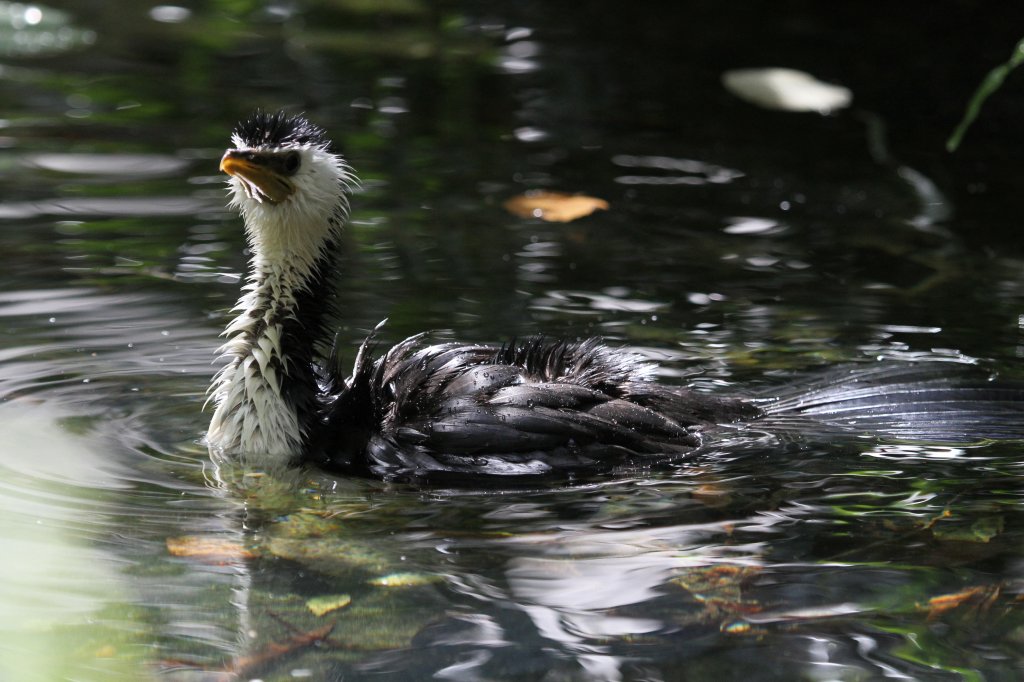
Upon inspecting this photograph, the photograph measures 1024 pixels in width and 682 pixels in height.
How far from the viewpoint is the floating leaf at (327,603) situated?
152 inches

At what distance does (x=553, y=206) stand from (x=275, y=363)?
3.41 metres

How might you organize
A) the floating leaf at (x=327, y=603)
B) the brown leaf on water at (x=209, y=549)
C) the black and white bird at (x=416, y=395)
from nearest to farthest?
the floating leaf at (x=327, y=603)
the brown leaf on water at (x=209, y=549)
the black and white bird at (x=416, y=395)

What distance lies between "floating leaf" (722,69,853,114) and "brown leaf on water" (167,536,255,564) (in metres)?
7.41

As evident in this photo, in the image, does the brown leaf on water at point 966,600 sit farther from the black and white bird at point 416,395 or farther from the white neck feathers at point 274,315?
the white neck feathers at point 274,315

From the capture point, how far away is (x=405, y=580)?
4.04 meters

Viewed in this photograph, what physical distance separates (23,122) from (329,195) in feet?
17.2

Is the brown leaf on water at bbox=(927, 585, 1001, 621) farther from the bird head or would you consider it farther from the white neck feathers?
the bird head

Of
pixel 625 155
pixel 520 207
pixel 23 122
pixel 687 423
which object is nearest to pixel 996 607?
pixel 687 423

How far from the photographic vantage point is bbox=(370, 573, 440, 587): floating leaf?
401 centimetres

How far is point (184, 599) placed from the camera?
12.8 feet

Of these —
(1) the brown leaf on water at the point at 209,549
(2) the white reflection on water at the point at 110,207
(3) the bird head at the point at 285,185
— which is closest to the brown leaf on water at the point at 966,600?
(1) the brown leaf on water at the point at 209,549

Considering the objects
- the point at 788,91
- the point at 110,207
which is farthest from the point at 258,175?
the point at 788,91

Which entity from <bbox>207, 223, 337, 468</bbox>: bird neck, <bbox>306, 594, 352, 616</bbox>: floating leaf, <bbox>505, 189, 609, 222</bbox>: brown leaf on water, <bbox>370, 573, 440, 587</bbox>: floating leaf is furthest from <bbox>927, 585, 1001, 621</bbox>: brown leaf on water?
<bbox>505, 189, 609, 222</bbox>: brown leaf on water

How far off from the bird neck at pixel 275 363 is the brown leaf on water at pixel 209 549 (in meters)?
0.75
